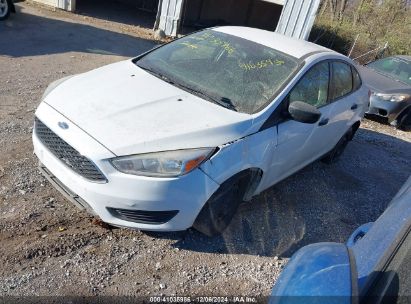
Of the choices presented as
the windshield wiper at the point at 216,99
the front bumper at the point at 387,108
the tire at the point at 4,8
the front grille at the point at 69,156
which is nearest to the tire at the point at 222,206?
the windshield wiper at the point at 216,99

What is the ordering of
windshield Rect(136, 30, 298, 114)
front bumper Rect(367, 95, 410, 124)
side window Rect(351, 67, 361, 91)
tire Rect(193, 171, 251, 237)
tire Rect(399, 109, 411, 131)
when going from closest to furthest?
tire Rect(193, 171, 251, 237) < windshield Rect(136, 30, 298, 114) < side window Rect(351, 67, 361, 91) < front bumper Rect(367, 95, 410, 124) < tire Rect(399, 109, 411, 131)

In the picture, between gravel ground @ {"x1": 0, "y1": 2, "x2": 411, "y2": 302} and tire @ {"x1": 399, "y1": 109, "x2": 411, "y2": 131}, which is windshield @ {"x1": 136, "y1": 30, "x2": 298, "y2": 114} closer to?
gravel ground @ {"x1": 0, "y1": 2, "x2": 411, "y2": 302}

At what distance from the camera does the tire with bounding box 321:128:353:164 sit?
5.35m

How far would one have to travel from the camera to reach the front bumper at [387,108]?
321 inches

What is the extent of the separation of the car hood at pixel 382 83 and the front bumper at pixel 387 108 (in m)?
0.25

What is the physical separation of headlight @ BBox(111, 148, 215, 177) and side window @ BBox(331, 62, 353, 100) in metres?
2.34

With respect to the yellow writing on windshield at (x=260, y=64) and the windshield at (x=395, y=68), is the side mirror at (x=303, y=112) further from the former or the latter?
the windshield at (x=395, y=68)

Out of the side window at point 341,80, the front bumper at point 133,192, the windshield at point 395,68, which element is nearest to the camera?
the front bumper at point 133,192

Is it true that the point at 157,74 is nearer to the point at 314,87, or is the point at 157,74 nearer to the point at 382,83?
the point at 314,87

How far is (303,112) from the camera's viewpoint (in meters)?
3.38

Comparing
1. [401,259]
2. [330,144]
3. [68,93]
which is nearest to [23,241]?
[68,93]

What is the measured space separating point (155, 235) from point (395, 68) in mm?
8562

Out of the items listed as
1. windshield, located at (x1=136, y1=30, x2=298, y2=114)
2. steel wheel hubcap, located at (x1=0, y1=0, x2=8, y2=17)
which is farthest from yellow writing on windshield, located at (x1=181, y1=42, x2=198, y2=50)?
steel wheel hubcap, located at (x1=0, y1=0, x2=8, y2=17)

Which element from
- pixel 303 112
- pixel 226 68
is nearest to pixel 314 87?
pixel 303 112
